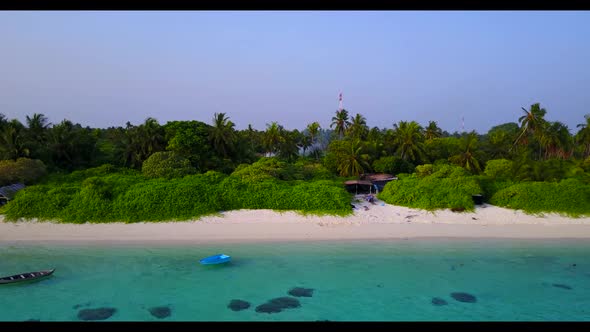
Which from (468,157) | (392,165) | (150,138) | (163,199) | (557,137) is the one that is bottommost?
(163,199)

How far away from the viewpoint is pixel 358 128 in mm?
56312

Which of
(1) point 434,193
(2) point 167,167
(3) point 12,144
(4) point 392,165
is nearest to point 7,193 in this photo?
(3) point 12,144

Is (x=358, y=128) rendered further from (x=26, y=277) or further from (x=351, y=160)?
(x=26, y=277)

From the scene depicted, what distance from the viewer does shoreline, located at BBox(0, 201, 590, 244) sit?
80.2 ft

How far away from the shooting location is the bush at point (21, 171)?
3014 cm

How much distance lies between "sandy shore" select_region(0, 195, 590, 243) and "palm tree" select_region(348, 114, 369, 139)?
28.3 meters

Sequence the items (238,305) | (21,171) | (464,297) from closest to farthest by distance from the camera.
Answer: (238,305) → (464,297) → (21,171)

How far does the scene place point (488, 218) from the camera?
27.2 metres

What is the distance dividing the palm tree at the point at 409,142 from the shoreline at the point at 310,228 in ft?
60.4

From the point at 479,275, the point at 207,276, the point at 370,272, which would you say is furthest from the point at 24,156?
the point at 479,275

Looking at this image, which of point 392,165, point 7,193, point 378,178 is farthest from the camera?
point 392,165

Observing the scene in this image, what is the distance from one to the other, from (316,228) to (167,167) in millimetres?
15892

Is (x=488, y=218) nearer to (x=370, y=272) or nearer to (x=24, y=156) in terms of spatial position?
(x=370, y=272)

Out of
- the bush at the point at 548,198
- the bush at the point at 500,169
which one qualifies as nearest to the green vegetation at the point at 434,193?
the bush at the point at 548,198
